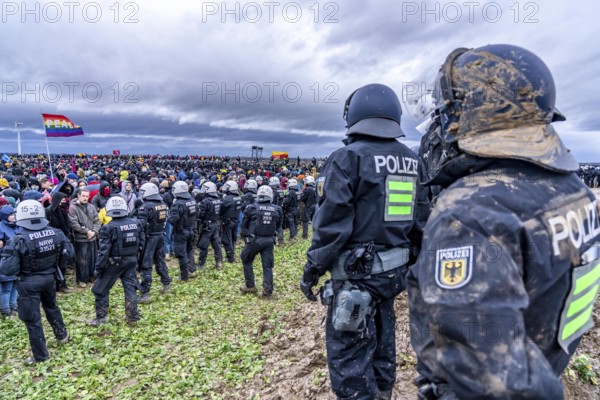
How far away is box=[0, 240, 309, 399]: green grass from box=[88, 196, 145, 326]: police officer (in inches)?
16.2

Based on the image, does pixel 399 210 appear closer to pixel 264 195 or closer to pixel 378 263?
pixel 378 263

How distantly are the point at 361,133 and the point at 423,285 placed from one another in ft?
7.20

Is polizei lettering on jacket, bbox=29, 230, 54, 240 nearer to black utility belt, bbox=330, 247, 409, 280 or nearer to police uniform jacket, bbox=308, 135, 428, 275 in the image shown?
police uniform jacket, bbox=308, 135, 428, 275

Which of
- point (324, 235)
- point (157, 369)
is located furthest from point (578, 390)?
point (157, 369)

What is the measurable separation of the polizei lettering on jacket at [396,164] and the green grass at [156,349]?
373 centimetres

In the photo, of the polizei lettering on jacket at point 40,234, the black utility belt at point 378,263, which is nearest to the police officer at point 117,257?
the polizei lettering on jacket at point 40,234

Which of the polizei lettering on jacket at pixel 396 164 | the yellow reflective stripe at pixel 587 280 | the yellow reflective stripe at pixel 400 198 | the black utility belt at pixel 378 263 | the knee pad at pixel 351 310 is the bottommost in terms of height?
the knee pad at pixel 351 310

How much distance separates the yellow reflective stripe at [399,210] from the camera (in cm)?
345

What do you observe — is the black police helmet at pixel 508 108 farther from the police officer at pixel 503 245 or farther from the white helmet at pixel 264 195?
the white helmet at pixel 264 195

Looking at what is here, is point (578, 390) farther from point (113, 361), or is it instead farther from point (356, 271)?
point (113, 361)

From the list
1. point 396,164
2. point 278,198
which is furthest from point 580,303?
point 278,198

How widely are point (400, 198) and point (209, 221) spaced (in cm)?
908

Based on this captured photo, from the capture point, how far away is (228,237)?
13000 mm

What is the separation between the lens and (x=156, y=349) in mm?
6617
